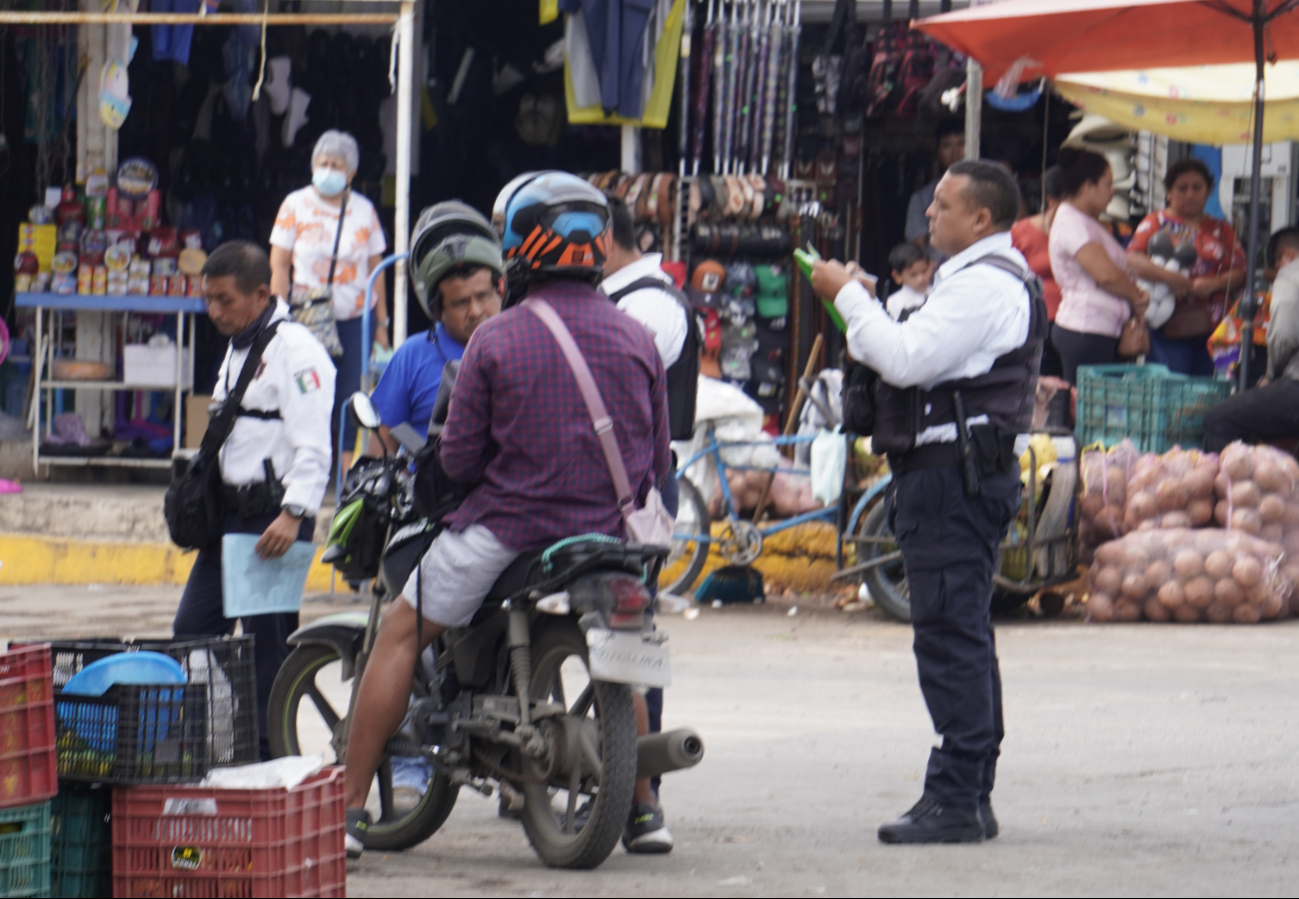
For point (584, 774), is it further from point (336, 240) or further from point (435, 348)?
point (336, 240)

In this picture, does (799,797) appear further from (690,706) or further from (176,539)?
(176,539)

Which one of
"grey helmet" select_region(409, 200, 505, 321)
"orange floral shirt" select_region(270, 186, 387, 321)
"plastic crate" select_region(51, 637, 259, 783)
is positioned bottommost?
"plastic crate" select_region(51, 637, 259, 783)

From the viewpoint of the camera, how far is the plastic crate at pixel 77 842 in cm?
457

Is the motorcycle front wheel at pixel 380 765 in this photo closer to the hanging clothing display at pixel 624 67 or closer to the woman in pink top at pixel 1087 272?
the woman in pink top at pixel 1087 272

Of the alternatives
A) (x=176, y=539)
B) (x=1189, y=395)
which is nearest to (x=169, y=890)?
(x=176, y=539)

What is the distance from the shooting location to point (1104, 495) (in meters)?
10.3

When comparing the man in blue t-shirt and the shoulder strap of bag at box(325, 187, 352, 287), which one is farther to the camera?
the shoulder strap of bag at box(325, 187, 352, 287)

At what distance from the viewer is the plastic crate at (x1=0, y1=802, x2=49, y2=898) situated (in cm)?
433

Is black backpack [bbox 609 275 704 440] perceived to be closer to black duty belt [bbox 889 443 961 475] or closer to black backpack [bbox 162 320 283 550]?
black duty belt [bbox 889 443 961 475]

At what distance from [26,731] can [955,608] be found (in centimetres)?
255

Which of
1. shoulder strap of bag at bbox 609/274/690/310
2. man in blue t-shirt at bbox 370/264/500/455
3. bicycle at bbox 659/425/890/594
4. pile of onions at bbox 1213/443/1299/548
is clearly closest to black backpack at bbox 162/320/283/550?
man in blue t-shirt at bbox 370/264/500/455

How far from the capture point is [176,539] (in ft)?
20.1

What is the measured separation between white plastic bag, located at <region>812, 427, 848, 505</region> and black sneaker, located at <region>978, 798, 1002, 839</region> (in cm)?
491

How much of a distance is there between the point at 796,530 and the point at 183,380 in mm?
4252
